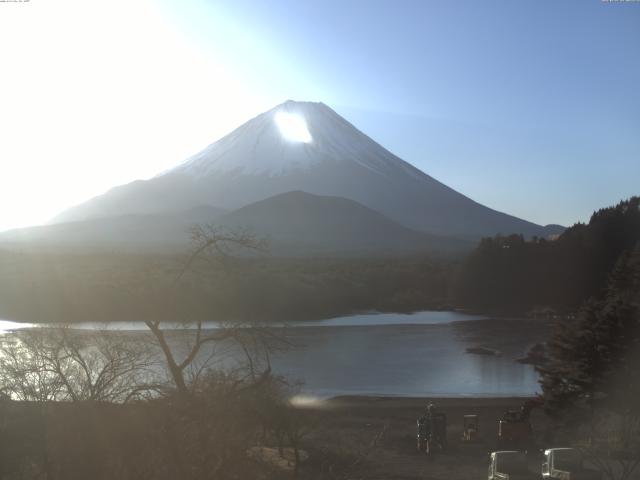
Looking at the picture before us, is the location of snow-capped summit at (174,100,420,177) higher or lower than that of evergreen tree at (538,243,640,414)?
higher

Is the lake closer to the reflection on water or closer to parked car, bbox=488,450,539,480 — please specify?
the reflection on water

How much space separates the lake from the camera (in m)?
15.9

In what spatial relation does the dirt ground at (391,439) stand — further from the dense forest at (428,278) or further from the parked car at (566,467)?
the dense forest at (428,278)

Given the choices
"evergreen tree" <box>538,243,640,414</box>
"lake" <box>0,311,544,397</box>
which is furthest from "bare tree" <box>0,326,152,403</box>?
"evergreen tree" <box>538,243,640,414</box>

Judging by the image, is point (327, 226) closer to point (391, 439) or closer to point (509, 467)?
point (391, 439)

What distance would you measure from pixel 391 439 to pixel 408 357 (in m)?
10.4

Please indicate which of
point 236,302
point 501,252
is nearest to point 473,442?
point 236,302

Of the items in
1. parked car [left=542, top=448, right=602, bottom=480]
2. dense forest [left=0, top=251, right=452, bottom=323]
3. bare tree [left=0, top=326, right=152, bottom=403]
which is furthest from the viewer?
dense forest [left=0, top=251, right=452, bottom=323]

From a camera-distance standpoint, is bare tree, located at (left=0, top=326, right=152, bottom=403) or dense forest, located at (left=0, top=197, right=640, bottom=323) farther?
dense forest, located at (left=0, top=197, right=640, bottom=323)

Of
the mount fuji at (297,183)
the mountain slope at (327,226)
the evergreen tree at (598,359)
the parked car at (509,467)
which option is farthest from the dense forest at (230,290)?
the mount fuji at (297,183)

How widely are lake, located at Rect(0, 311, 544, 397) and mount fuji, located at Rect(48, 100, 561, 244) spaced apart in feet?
172

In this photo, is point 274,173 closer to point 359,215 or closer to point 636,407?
point 359,215

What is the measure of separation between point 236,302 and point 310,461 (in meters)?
3.63

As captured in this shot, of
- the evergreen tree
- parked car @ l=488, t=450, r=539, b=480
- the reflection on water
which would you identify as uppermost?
the evergreen tree
